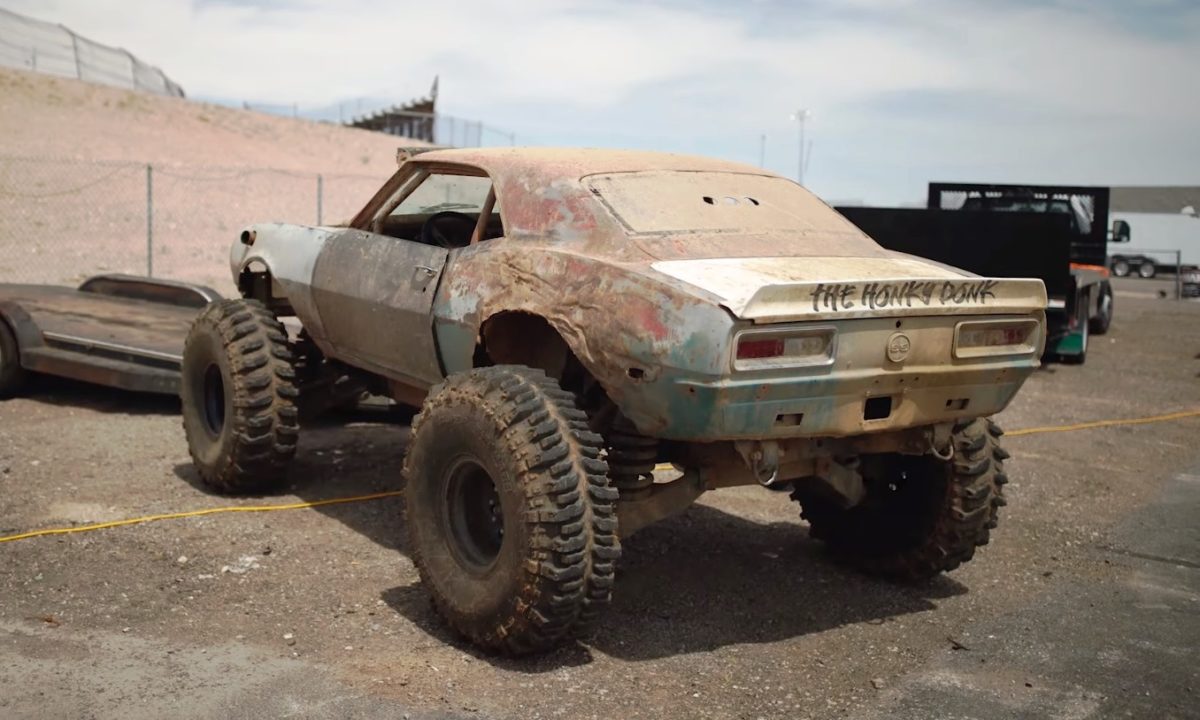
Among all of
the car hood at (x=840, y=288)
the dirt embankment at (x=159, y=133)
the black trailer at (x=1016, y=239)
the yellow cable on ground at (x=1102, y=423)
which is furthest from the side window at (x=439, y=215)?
the dirt embankment at (x=159, y=133)

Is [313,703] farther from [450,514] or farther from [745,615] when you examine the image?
[745,615]

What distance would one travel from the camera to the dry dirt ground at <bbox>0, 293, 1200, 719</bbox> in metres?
4.25

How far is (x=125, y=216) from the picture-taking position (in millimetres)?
27781

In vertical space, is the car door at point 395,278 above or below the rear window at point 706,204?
below

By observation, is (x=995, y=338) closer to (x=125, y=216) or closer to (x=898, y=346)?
(x=898, y=346)

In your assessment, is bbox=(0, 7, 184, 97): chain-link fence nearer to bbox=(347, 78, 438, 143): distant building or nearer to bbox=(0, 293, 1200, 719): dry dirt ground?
bbox=(347, 78, 438, 143): distant building

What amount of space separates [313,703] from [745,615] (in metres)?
1.95

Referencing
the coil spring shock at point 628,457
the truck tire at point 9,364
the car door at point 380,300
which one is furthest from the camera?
the truck tire at point 9,364

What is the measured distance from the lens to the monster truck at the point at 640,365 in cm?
439

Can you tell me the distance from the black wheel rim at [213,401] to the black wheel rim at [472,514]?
2.56 m

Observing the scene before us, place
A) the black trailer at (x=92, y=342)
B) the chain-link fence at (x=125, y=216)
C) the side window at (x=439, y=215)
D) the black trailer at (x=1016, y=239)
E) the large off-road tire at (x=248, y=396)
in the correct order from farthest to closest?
the chain-link fence at (x=125, y=216)
the black trailer at (x=1016, y=239)
the black trailer at (x=92, y=342)
the large off-road tire at (x=248, y=396)
the side window at (x=439, y=215)

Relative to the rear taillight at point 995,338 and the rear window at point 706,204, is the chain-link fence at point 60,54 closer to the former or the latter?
the rear window at point 706,204

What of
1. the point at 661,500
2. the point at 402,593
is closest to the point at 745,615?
the point at 661,500

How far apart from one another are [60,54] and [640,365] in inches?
1800
